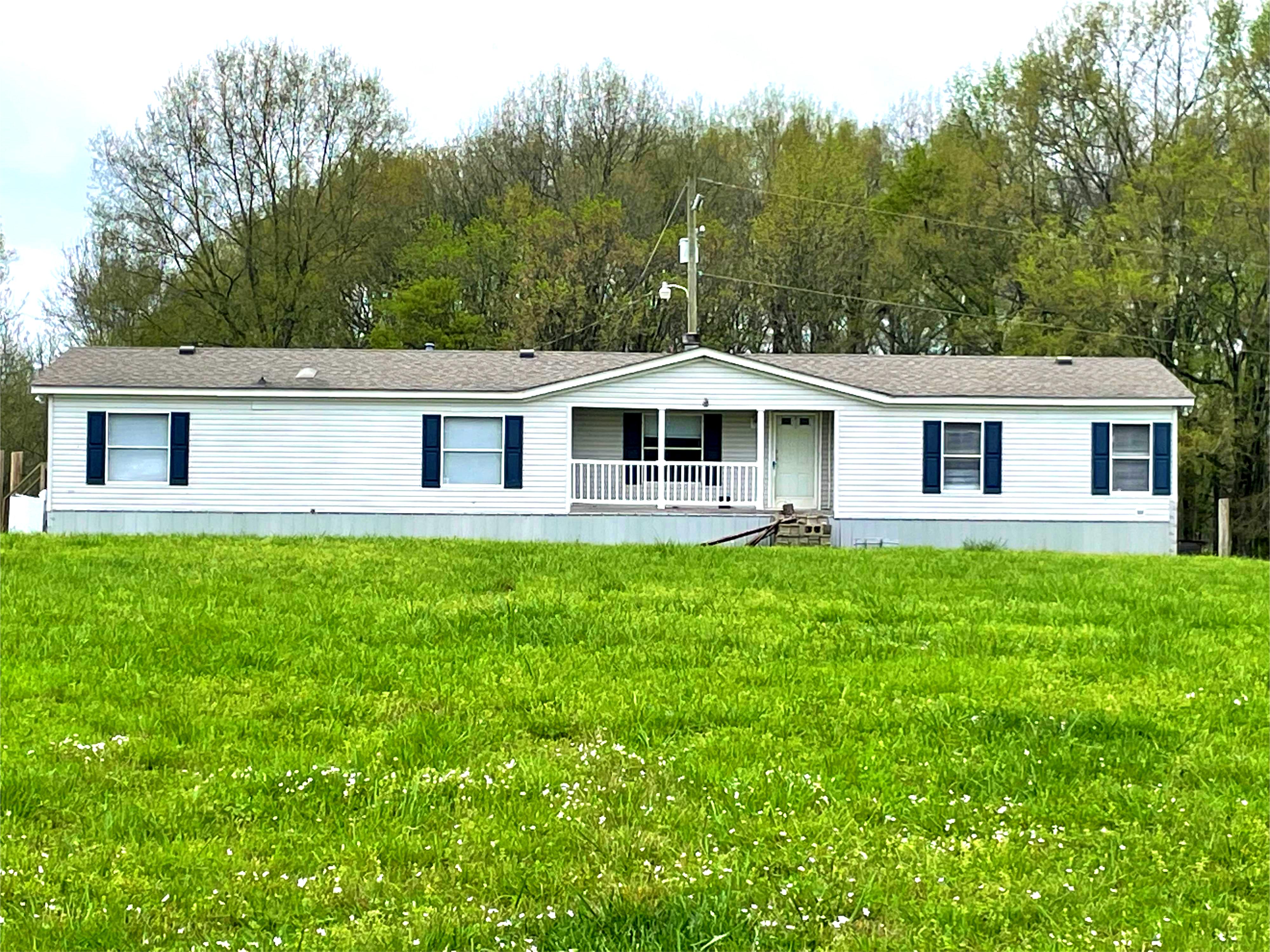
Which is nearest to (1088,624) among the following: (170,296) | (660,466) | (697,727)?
(697,727)

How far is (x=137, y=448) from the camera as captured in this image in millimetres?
20266

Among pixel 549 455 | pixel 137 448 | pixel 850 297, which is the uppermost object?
pixel 850 297

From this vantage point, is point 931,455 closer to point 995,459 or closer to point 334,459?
point 995,459

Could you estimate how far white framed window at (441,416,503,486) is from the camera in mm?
20469

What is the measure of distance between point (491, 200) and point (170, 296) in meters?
9.07

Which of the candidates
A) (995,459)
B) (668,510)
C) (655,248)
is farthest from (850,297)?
(668,510)

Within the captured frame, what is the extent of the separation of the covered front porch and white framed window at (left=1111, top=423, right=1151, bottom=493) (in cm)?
460

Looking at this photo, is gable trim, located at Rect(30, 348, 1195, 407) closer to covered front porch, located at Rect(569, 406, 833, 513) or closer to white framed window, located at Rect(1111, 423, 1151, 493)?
white framed window, located at Rect(1111, 423, 1151, 493)

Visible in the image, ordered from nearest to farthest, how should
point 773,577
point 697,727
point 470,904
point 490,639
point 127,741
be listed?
point 470,904, point 127,741, point 697,727, point 490,639, point 773,577

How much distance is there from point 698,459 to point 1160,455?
766 centimetres

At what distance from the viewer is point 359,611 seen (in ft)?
27.7

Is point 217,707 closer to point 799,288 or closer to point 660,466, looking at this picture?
point 660,466

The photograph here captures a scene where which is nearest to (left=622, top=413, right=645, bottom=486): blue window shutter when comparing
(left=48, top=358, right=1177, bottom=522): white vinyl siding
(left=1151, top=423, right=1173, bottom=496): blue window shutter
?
(left=48, top=358, right=1177, bottom=522): white vinyl siding

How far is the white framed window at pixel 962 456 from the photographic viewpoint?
20531 mm
